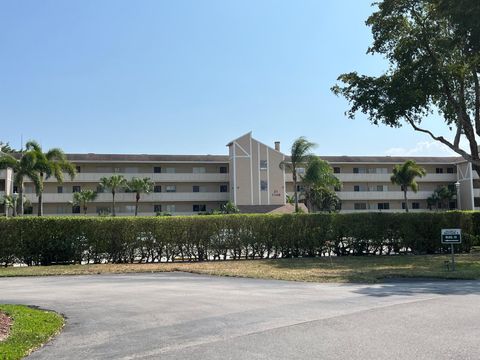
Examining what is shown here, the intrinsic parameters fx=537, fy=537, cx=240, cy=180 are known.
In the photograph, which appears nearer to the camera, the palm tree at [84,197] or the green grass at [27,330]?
the green grass at [27,330]

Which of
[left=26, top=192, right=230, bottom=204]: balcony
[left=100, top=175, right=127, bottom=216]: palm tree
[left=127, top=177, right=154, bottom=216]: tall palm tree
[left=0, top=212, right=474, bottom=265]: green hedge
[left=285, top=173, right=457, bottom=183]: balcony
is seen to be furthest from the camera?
[left=285, top=173, right=457, bottom=183]: balcony

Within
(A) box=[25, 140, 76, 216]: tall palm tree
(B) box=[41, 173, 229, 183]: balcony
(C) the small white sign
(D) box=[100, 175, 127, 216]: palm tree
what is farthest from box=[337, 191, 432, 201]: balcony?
(C) the small white sign

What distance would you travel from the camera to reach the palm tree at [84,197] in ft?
212

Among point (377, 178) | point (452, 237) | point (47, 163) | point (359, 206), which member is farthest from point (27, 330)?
point (377, 178)

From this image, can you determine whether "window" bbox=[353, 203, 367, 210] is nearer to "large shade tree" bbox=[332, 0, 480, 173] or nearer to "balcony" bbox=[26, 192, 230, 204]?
"balcony" bbox=[26, 192, 230, 204]

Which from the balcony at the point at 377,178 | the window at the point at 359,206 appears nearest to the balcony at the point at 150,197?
the balcony at the point at 377,178

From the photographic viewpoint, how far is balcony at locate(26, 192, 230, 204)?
6606cm

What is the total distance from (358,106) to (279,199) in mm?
41112

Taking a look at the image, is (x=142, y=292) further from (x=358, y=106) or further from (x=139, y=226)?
(x=358, y=106)

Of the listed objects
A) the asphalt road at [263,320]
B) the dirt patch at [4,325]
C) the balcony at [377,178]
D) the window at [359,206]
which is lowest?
the asphalt road at [263,320]

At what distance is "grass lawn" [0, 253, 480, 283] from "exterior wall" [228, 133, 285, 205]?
42041 millimetres

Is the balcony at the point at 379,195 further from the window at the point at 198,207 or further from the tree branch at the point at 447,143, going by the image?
the tree branch at the point at 447,143

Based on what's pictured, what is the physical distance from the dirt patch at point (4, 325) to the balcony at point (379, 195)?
2581 inches

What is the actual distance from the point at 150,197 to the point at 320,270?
164 ft
